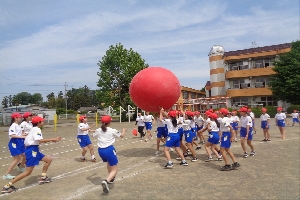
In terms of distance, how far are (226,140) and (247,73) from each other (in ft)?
116

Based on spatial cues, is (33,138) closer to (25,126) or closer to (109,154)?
(109,154)

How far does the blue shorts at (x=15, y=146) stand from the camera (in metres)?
7.52

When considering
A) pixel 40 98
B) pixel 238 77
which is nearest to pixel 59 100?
pixel 40 98

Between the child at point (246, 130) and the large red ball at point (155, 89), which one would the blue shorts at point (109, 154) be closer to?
the large red ball at point (155, 89)

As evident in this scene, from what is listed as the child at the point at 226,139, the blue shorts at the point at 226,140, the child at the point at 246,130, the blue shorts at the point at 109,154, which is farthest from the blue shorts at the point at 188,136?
the blue shorts at the point at 109,154

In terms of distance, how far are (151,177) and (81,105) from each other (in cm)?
9419

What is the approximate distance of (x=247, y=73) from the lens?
40719 mm

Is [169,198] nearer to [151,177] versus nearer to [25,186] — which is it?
[151,177]

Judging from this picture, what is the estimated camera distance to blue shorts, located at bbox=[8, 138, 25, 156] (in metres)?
7.52

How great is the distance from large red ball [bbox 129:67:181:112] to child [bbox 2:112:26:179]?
12.8 feet

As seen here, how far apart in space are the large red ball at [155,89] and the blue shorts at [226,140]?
87.0 inches

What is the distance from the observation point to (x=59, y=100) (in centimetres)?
9431

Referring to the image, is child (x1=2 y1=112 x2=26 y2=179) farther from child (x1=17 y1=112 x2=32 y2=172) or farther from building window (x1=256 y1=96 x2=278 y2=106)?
building window (x1=256 y1=96 x2=278 y2=106)

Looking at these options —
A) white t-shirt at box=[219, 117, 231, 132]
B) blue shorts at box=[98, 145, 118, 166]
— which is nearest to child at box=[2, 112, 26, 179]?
blue shorts at box=[98, 145, 118, 166]
